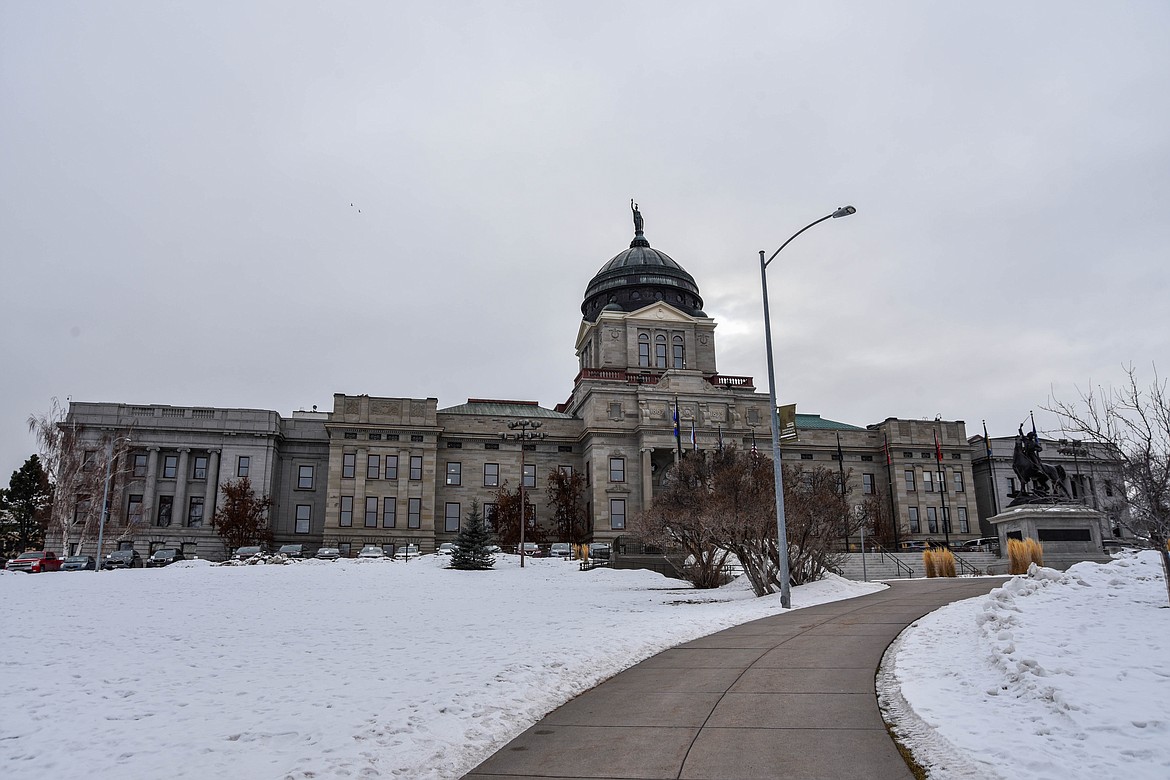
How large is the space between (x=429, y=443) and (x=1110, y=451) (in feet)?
207

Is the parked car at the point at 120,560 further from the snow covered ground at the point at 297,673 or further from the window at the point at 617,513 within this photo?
the window at the point at 617,513

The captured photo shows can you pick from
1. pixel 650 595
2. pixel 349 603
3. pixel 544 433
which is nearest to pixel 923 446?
pixel 544 433

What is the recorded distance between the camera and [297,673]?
12.5 metres

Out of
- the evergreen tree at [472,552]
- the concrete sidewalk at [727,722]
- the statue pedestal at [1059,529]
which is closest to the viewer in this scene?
the concrete sidewalk at [727,722]

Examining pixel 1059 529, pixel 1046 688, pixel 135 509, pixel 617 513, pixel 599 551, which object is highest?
pixel 135 509

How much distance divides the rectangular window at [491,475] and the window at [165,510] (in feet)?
89.9

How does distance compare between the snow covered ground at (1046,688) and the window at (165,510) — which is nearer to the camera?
the snow covered ground at (1046,688)

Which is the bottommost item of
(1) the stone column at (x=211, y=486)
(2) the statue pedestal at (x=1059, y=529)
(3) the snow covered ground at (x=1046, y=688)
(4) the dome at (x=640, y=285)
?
(3) the snow covered ground at (x=1046, y=688)

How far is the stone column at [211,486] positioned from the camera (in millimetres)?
70438

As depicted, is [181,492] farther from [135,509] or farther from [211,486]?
[135,509]

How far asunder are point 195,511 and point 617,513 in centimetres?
3743

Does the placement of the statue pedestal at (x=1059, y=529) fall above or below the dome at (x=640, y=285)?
below

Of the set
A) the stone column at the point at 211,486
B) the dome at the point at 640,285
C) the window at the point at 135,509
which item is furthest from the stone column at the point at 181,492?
the dome at the point at 640,285

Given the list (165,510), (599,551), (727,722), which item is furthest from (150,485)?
(727,722)
